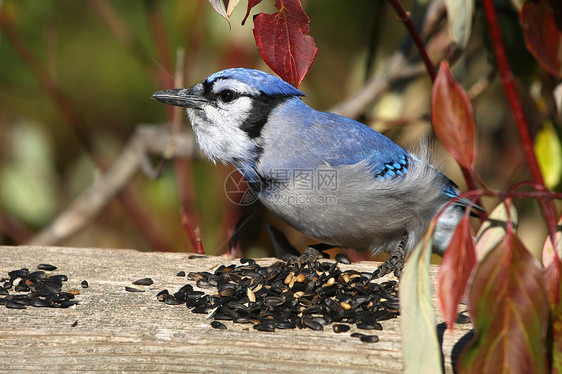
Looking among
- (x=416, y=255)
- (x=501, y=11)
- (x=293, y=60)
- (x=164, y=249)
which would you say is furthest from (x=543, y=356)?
(x=164, y=249)

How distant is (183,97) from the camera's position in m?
3.01

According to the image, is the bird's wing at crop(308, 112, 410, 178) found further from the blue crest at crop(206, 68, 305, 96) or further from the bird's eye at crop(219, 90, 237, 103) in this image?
the bird's eye at crop(219, 90, 237, 103)

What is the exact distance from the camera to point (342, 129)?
10.1ft

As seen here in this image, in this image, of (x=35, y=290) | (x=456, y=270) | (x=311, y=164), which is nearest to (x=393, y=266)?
(x=311, y=164)

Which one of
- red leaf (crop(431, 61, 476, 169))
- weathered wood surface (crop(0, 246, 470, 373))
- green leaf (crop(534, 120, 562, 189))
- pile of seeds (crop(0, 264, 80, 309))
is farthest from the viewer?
green leaf (crop(534, 120, 562, 189))

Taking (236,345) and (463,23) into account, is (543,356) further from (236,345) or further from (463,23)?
(463,23)

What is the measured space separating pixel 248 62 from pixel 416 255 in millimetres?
2480

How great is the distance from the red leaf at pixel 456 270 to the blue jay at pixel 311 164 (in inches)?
51.0

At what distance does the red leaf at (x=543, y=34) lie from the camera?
1963 mm

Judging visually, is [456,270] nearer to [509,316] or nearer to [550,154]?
[509,316]

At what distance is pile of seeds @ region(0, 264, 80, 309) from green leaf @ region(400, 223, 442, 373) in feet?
4.06

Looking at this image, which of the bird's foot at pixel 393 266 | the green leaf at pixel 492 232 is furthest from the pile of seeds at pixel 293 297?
the green leaf at pixel 492 232

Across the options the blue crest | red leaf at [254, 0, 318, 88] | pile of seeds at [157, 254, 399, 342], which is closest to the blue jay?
the blue crest

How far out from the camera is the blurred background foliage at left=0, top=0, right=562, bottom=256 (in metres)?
4.01
